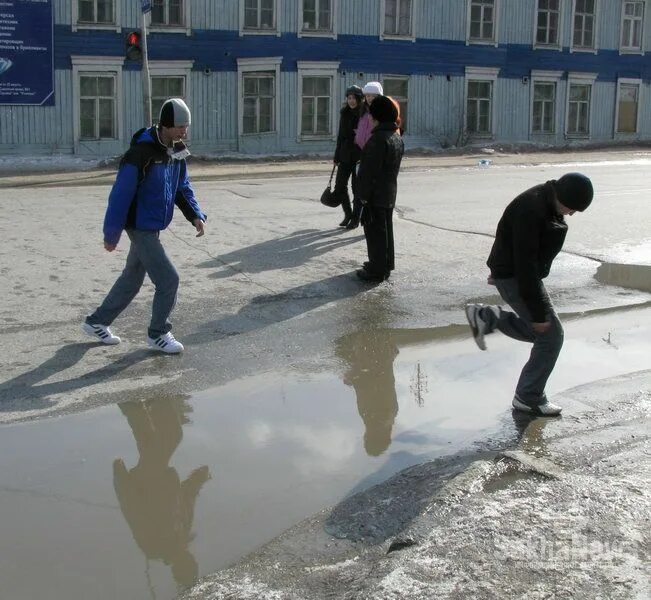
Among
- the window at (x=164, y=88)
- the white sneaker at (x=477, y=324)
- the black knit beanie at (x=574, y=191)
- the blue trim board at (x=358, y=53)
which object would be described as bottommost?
the white sneaker at (x=477, y=324)

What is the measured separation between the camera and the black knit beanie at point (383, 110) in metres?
9.00

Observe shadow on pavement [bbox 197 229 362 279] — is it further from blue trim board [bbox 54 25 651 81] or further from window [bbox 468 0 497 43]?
window [bbox 468 0 497 43]

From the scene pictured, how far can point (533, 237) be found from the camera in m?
5.64

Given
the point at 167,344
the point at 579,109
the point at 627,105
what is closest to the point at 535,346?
the point at 167,344

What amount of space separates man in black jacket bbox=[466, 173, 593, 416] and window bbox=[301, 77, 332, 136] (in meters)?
23.7

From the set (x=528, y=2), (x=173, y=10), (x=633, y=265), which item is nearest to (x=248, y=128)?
(x=173, y=10)

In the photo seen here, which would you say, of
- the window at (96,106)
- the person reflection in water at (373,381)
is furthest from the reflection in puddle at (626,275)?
the window at (96,106)

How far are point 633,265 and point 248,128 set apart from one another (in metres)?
19.2

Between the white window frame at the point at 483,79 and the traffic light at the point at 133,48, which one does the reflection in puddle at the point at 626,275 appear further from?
the white window frame at the point at 483,79

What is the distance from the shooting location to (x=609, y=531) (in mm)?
4277

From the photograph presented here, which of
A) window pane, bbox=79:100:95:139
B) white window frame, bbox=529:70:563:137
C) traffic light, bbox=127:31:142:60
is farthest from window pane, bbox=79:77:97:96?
white window frame, bbox=529:70:563:137

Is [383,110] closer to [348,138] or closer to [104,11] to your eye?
[348,138]

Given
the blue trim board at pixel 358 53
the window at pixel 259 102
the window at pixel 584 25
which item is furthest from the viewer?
the window at pixel 584 25

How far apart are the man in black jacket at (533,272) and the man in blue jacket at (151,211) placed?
7.16 feet
